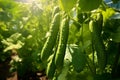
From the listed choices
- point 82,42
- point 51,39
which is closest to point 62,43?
point 51,39

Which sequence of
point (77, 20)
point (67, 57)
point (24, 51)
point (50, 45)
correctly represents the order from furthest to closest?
1. point (24, 51)
2. point (67, 57)
3. point (77, 20)
4. point (50, 45)

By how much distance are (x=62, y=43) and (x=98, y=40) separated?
15 cm

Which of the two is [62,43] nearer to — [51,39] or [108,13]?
[51,39]

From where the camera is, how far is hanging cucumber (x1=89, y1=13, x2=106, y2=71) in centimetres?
137

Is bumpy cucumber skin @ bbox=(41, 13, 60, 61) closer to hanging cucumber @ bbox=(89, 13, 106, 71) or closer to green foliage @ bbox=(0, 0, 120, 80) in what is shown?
green foliage @ bbox=(0, 0, 120, 80)

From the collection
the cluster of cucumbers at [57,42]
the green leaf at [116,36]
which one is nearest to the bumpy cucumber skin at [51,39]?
the cluster of cucumbers at [57,42]

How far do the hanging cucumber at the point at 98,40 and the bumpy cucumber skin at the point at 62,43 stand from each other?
122 mm

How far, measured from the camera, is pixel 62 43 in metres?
1.35

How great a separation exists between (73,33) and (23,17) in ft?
6.38

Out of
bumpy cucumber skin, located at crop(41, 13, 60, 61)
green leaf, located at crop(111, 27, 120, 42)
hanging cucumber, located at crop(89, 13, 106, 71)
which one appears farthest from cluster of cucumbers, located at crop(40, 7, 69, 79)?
green leaf, located at crop(111, 27, 120, 42)

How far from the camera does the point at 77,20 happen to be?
156cm

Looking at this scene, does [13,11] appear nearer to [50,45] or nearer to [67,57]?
[67,57]

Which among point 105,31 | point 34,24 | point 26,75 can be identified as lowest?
point 26,75

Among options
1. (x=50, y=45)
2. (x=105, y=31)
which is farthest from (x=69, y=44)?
(x=50, y=45)
